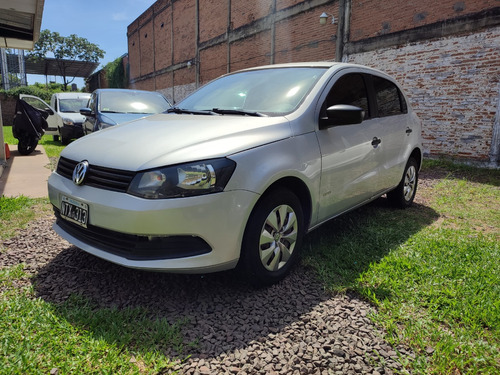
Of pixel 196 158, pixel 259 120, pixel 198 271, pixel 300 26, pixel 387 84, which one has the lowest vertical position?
pixel 198 271

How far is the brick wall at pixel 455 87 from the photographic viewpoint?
752cm

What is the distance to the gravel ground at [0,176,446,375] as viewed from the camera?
1.92 metres

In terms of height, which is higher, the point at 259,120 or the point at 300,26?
the point at 300,26

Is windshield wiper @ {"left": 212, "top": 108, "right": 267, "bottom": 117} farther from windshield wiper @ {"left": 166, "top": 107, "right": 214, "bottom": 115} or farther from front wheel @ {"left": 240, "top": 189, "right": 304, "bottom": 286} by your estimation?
front wheel @ {"left": 240, "top": 189, "right": 304, "bottom": 286}

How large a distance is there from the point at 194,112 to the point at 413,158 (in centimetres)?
306

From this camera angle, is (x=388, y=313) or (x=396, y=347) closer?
Answer: (x=396, y=347)

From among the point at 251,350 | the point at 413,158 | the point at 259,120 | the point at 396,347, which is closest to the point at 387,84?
the point at 413,158

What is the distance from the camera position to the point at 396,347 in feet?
6.68

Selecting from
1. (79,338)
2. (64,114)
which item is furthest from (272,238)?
(64,114)

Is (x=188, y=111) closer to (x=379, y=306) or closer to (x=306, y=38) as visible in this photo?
(x=379, y=306)

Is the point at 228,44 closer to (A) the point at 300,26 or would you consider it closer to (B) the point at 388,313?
(A) the point at 300,26

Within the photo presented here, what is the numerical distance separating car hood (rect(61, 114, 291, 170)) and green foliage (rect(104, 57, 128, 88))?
111 ft

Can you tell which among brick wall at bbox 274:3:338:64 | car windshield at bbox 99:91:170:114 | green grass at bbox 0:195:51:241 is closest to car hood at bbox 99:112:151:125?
car windshield at bbox 99:91:170:114

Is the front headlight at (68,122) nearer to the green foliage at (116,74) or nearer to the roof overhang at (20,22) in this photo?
the roof overhang at (20,22)
